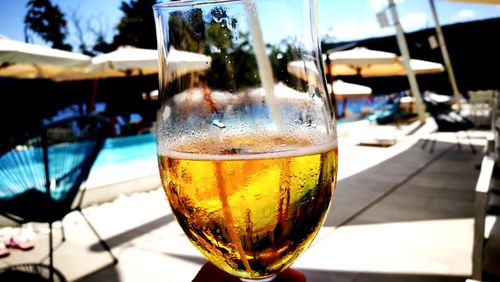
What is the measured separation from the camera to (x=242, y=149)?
1.49 feet

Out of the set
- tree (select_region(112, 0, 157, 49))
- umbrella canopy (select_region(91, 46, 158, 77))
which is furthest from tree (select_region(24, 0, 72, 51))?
umbrella canopy (select_region(91, 46, 158, 77))

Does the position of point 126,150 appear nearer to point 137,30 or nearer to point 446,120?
point 446,120

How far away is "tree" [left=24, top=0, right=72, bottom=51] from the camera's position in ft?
72.7

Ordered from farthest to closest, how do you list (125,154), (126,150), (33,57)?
(126,150) < (125,154) < (33,57)

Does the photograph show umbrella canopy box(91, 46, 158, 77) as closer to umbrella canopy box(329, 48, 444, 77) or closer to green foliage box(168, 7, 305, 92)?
umbrella canopy box(329, 48, 444, 77)

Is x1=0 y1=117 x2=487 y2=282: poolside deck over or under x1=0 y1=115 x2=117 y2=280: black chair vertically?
under

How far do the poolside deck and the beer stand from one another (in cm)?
249

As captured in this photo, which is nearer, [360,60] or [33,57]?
[33,57]

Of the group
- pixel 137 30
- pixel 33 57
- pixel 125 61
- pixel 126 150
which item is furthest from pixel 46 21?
pixel 33 57

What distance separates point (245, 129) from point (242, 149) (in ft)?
0.15

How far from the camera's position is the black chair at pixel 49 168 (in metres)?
2.97

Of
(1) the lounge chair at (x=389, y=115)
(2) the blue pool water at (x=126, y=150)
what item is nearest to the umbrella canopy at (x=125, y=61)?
(2) the blue pool water at (x=126, y=150)

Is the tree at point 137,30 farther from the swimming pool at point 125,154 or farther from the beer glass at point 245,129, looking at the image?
the beer glass at point 245,129

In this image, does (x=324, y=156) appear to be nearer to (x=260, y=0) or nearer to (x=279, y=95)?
(x=279, y=95)
